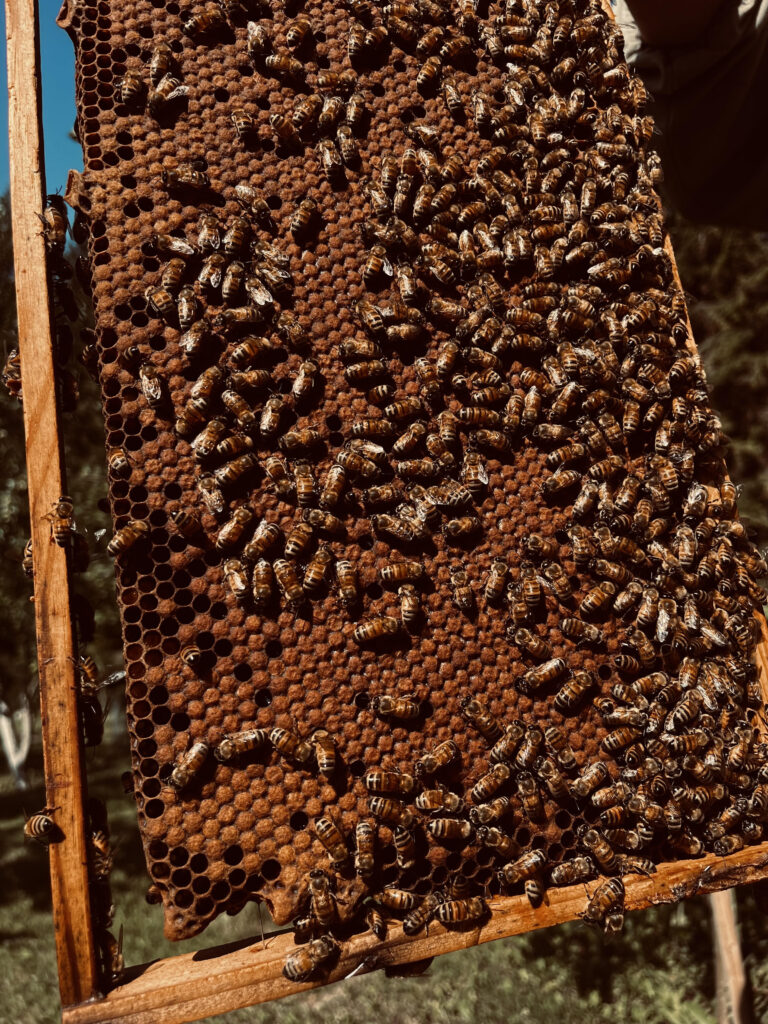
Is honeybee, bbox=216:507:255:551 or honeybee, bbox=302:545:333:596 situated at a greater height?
honeybee, bbox=216:507:255:551

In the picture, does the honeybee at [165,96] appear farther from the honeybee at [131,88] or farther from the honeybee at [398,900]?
the honeybee at [398,900]

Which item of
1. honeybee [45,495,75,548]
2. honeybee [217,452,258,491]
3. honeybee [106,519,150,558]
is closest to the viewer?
honeybee [45,495,75,548]

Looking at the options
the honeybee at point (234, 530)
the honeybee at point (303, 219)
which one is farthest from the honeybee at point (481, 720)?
the honeybee at point (303, 219)

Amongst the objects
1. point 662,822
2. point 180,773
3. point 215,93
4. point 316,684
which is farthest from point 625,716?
point 215,93

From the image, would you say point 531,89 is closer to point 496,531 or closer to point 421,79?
point 421,79

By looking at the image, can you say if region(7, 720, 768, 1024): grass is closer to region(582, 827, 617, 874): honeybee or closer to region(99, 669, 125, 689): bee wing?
region(582, 827, 617, 874): honeybee

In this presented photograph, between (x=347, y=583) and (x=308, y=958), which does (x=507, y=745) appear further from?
(x=308, y=958)

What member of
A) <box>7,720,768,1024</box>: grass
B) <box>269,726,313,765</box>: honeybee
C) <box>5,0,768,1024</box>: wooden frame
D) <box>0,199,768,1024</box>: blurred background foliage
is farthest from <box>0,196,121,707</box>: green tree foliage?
<box>269,726,313,765</box>: honeybee

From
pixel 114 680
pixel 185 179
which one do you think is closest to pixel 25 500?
pixel 114 680
